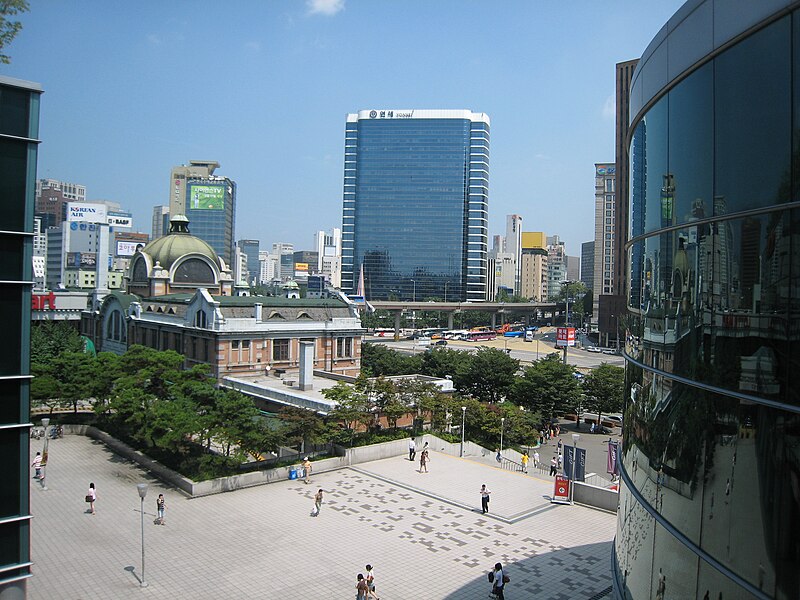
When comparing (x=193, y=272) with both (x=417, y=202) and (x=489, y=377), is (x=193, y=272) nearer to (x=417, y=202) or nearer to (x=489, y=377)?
(x=489, y=377)

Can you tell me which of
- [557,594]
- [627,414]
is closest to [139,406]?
[557,594]

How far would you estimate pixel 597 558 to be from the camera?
21.7 m

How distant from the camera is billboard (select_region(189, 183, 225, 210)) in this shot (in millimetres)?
194250

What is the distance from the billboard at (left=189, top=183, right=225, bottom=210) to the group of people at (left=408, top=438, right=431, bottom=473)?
172 metres

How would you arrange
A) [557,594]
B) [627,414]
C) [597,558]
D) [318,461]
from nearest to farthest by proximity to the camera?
1. [627,414]
2. [557,594]
3. [597,558]
4. [318,461]

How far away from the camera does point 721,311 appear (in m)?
7.41

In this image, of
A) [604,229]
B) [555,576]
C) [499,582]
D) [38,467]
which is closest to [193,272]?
[38,467]

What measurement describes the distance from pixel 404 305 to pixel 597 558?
10023 cm

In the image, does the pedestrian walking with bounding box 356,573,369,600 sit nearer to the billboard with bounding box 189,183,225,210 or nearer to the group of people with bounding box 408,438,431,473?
the group of people with bounding box 408,438,431,473

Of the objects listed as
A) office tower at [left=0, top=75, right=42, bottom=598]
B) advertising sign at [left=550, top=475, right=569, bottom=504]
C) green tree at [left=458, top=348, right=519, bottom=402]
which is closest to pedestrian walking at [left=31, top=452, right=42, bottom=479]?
office tower at [left=0, top=75, right=42, bottom=598]

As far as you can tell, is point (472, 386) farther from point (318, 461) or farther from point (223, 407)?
point (223, 407)

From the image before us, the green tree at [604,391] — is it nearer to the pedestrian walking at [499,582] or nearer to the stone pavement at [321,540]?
the stone pavement at [321,540]

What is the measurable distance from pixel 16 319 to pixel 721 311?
34.0 ft

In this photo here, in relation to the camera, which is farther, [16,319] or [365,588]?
[365,588]
